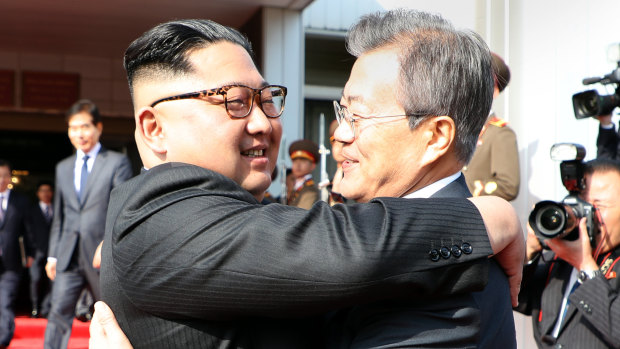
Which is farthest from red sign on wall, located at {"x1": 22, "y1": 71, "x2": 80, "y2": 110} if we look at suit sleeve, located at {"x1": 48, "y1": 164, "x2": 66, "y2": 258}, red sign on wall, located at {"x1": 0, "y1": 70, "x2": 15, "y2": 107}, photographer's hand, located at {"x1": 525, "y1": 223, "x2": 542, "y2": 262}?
photographer's hand, located at {"x1": 525, "y1": 223, "x2": 542, "y2": 262}

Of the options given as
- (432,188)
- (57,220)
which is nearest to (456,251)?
(432,188)

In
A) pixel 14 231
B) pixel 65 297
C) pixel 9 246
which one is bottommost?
pixel 65 297

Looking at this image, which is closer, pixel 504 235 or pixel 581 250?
pixel 504 235

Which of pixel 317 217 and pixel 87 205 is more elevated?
pixel 317 217

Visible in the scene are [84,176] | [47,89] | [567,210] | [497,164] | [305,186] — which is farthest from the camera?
[47,89]

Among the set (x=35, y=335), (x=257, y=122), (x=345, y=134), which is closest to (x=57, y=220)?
(x=35, y=335)

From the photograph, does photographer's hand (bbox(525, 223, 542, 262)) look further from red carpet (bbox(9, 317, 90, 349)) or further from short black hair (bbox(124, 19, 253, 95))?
red carpet (bbox(9, 317, 90, 349))

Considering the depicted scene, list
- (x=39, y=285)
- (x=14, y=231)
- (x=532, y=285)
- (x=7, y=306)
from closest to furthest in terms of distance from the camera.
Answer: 1. (x=532, y=285)
2. (x=7, y=306)
3. (x=14, y=231)
4. (x=39, y=285)

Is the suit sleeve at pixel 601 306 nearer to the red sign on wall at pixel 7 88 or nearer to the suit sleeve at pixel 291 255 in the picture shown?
the suit sleeve at pixel 291 255

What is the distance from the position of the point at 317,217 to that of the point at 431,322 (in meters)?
0.26

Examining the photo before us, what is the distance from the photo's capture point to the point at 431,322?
1.20 m

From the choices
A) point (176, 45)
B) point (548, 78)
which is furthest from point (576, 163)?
point (176, 45)

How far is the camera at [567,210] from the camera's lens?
2.71 metres

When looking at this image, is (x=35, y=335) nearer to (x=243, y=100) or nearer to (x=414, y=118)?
(x=243, y=100)
